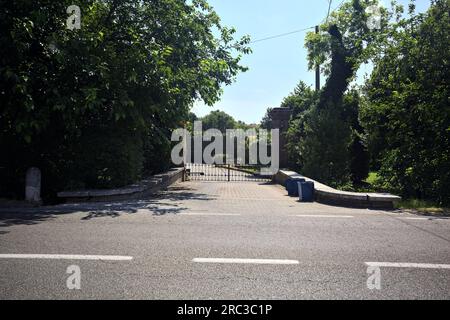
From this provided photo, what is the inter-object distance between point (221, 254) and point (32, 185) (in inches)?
303

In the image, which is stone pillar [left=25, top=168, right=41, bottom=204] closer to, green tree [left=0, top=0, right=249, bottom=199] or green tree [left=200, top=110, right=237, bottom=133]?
green tree [left=0, top=0, right=249, bottom=199]

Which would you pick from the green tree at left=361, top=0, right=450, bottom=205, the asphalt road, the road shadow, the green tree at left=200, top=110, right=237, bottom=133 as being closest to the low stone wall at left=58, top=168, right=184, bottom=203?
the road shadow

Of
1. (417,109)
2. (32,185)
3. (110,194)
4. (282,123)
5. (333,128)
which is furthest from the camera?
(282,123)

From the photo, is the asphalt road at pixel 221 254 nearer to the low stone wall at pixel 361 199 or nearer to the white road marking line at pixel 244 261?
the white road marking line at pixel 244 261

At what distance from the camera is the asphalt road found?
13.5 ft

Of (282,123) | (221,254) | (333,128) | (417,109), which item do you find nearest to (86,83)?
(221,254)

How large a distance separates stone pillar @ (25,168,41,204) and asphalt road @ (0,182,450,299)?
4.09 ft

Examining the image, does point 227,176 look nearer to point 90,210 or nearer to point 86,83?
point 86,83

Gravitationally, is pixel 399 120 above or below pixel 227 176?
above

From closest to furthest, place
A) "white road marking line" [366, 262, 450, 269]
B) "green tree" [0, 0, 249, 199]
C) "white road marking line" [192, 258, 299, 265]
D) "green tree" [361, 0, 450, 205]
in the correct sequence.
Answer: "white road marking line" [366, 262, 450, 269]
"white road marking line" [192, 258, 299, 265]
"green tree" [0, 0, 249, 199]
"green tree" [361, 0, 450, 205]

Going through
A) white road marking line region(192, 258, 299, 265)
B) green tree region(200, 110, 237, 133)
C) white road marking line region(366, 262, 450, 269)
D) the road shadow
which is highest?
green tree region(200, 110, 237, 133)

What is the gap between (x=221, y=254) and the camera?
5.56 m

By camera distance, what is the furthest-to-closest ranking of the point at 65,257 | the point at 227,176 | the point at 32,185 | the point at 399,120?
the point at 227,176
the point at 399,120
the point at 32,185
the point at 65,257
